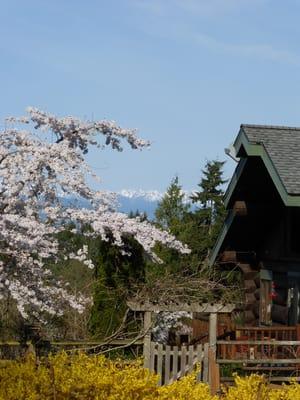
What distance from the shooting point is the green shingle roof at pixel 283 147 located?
53.7ft

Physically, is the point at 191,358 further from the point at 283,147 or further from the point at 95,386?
the point at 283,147

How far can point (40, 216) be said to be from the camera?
13531 millimetres

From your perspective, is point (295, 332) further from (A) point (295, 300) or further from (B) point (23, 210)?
(B) point (23, 210)

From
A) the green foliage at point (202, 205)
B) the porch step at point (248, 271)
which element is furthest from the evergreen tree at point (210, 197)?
the porch step at point (248, 271)

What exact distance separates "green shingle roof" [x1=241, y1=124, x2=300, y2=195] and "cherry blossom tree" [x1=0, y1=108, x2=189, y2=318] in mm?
3406

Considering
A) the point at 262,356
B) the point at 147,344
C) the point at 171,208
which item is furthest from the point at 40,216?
the point at 171,208

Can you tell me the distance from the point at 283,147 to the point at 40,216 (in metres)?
6.77

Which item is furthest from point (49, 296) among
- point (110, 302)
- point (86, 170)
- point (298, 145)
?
point (298, 145)

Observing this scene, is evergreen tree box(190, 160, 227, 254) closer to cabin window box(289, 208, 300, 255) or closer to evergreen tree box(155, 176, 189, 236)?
evergreen tree box(155, 176, 189, 236)

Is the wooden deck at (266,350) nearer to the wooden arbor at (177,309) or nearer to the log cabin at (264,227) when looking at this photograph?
the log cabin at (264,227)

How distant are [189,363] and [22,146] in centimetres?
464

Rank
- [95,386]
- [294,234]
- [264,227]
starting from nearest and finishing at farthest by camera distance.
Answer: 1. [95,386]
2. [294,234]
3. [264,227]

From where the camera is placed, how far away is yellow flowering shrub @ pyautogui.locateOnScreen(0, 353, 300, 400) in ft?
26.3

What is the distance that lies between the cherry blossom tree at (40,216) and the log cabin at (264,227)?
4252mm
